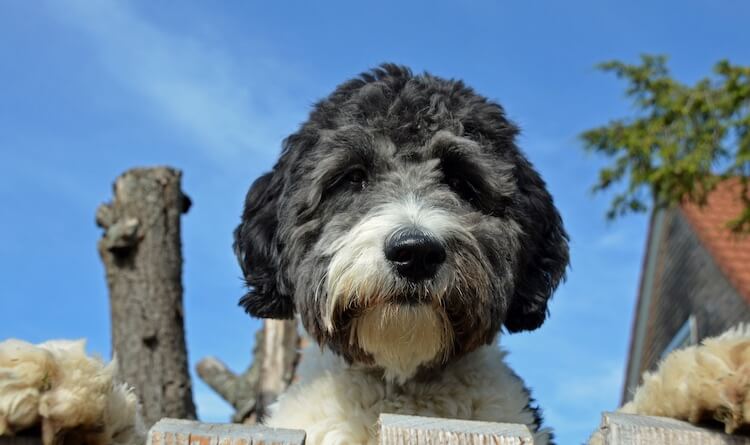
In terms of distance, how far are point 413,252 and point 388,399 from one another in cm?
66

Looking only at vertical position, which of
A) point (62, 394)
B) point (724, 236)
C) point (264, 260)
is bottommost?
point (62, 394)

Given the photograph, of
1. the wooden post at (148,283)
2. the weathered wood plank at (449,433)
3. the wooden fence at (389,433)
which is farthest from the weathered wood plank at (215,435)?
the wooden post at (148,283)

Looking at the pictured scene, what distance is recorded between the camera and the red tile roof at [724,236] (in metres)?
14.5

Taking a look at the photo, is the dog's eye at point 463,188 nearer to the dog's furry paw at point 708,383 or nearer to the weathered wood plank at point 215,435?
the dog's furry paw at point 708,383

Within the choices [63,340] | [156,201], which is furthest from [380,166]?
[156,201]

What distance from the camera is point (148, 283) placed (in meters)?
7.41

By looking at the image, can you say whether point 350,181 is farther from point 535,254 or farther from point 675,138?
point 675,138

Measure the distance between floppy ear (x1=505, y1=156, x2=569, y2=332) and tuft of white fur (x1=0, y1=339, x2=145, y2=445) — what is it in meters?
1.55

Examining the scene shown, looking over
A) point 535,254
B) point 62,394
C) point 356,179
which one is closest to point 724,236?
point 535,254

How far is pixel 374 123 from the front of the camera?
329 centimetres

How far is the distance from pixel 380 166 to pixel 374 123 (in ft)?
0.57

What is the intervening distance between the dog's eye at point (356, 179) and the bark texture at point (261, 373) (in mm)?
4184

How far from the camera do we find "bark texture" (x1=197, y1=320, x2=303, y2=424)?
7.73 meters

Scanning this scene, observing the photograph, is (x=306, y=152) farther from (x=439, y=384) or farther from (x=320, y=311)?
(x=439, y=384)
